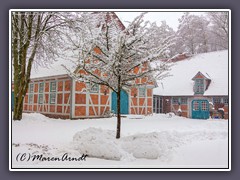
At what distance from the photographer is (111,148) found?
5.51m

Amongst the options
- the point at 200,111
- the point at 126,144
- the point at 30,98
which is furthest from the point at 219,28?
the point at 30,98

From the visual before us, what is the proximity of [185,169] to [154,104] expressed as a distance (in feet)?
18.9

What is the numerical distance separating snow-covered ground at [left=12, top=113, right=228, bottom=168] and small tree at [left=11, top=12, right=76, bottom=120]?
2.66 ft

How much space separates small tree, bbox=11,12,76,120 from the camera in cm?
633

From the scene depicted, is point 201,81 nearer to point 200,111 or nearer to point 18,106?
point 200,111

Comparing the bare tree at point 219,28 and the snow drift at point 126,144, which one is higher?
the bare tree at point 219,28

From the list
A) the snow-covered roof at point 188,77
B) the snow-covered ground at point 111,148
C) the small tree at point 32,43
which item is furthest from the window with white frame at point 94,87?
the snow-covered roof at point 188,77

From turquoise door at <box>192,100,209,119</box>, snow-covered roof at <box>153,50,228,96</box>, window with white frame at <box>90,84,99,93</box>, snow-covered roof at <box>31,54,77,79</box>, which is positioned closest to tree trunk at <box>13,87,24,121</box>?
snow-covered roof at <box>31,54,77,79</box>

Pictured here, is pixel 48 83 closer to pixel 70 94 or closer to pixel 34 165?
pixel 70 94

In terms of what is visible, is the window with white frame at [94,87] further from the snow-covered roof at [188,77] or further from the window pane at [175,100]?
the window pane at [175,100]

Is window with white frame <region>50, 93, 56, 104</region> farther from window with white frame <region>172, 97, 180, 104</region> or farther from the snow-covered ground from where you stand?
window with white frame <region>172, 97, 180, 104</region>

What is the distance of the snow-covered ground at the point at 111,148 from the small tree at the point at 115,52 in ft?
2.16

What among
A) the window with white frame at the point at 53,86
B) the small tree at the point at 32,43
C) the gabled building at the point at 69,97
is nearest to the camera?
the small tree at the point at 32,43

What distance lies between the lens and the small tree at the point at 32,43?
6.33 m
